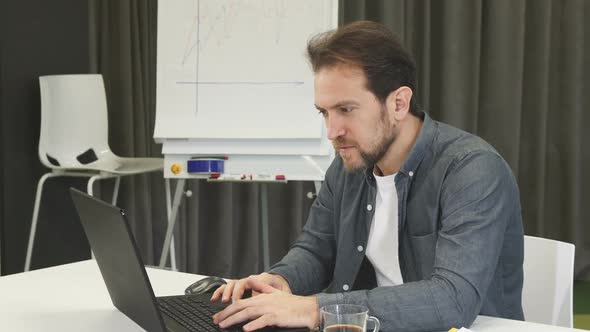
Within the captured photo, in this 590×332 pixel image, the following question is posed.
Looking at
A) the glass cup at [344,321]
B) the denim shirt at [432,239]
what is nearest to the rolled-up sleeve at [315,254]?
the denim shirt at [432,239]

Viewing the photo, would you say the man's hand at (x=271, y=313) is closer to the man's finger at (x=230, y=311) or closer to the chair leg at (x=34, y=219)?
the man's finger at (x=230, y=311)

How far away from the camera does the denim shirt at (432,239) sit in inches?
52.7

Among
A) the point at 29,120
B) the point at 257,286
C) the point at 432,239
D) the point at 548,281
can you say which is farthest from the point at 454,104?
the point at 257,286

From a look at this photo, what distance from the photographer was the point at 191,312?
1353 millimetres

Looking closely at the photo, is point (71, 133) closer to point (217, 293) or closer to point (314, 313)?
point (217, 293)

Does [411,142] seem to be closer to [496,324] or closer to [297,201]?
[496,324]

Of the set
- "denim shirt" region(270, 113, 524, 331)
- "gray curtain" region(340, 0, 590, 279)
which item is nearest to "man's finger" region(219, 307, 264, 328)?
"denim shirt" region(270, 113, 524, 331)

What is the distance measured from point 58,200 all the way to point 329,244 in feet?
8.66

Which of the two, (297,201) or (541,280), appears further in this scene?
(297,201)

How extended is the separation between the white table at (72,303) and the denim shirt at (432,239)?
0.10 m

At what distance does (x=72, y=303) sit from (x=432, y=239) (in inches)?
30.0

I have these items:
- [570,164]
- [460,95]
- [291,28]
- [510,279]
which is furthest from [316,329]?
[570,164]

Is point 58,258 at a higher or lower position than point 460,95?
lower

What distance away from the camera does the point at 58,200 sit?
13.4ft
